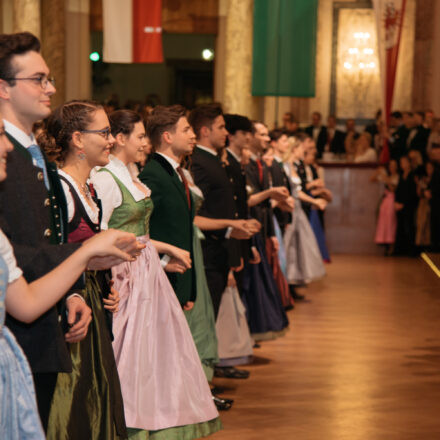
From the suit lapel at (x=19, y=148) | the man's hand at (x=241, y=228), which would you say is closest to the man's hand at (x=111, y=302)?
the suit lapel at (x=19, y=148)

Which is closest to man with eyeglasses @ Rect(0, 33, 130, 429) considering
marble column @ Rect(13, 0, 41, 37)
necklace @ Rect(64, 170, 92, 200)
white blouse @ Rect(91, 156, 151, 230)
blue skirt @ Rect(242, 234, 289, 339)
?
necklace @ Rect(64, 170, 92, 200)

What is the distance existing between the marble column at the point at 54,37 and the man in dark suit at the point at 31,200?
41.6 feet

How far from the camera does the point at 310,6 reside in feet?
32.9

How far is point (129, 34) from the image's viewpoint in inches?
377

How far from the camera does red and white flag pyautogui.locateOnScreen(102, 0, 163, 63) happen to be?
9.53 m

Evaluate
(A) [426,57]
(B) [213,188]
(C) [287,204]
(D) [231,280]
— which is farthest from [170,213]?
(A) [426,57]

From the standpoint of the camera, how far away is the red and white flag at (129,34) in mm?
9531

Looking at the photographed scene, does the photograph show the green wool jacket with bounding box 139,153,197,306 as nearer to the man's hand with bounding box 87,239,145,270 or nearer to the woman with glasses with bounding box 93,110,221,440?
the woman with glasses with bounding box 93,110,221,440

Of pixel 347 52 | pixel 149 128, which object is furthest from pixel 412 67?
pixel 149 128

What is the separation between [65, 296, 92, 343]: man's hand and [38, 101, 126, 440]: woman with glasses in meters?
0.18

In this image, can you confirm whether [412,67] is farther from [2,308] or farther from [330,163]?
[2,308]

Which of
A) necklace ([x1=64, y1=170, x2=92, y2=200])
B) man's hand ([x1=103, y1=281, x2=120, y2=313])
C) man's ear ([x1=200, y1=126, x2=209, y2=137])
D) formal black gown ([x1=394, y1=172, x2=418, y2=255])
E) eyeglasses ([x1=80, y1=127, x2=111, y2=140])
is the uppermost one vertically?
eyeglasses ([x1=80, y1=127, x2=111, y2=140])

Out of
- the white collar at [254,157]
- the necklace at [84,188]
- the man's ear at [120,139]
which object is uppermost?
the man's ear at [120,139]

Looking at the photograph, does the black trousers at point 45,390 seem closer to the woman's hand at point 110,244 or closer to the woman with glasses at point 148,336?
the woman's hand at point 110,244
